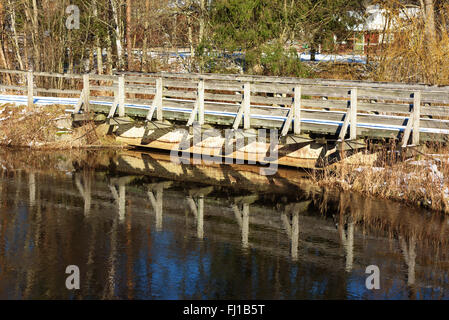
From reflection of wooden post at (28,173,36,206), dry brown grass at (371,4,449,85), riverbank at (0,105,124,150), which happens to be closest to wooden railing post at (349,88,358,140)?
dry brown grass at (371,4,449,85)

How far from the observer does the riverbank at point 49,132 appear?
913 inches

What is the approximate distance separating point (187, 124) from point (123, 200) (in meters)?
4.39

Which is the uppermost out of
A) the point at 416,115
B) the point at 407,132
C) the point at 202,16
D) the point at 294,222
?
the point at 202,16

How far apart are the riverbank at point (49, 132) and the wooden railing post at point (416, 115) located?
1127 cm

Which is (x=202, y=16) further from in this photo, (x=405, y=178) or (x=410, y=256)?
(x=410, y=256)

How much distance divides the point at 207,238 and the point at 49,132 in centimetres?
1222

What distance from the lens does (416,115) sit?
52.0 feet

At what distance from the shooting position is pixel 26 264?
11.0 metres

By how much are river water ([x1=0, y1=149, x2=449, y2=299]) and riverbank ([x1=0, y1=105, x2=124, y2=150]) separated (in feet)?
12.8

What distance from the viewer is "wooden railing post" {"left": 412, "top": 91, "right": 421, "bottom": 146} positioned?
15.8 m

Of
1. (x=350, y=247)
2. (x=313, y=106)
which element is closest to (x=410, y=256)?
(x=350, y=247)

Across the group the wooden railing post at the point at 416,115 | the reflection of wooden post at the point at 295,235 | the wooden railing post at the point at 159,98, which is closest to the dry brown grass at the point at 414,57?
the wooden railing post at the point at 416,115

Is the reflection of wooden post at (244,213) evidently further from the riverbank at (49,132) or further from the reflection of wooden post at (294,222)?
the riverbank at (49,132)
